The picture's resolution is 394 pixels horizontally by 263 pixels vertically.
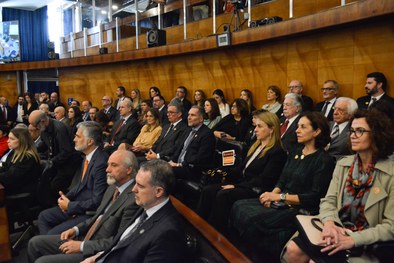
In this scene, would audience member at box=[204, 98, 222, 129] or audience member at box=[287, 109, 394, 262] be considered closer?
audience member at box=[287, 109, 394, 262]

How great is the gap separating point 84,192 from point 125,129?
204 centimetres

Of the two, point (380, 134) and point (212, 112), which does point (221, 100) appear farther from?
point (380, 134)

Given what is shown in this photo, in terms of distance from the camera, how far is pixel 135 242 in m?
1.58

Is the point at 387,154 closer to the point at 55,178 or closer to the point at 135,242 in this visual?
the point at 135,242

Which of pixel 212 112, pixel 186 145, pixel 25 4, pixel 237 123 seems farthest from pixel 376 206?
pixel 25 4

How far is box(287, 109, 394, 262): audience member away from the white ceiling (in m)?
11.5

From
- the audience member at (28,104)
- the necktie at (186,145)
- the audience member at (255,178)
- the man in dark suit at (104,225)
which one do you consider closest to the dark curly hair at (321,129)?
the audience member at (255,178)

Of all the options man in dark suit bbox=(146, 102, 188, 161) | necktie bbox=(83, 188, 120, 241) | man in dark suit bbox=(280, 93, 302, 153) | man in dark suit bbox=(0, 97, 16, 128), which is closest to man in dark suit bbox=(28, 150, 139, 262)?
necktie bbox=(83, 188, 120, 241)

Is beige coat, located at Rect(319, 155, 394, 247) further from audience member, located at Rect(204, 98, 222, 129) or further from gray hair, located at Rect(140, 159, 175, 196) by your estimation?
audience member, located at Rect(204, 98, 222, 129)

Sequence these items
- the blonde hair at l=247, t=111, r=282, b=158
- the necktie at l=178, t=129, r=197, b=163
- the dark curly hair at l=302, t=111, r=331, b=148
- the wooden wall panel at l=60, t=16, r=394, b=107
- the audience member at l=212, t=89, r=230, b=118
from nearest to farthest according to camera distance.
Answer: the dark curly hair at l=302, t=111, r=331, b=148 → the blonde hair at l=247, t=111, r=282, b=158 → the necktie at l=178, t=129, r=197, b=163 → the wooden wall panel at l=60, t=16, r=394, b=107 → the audience member at l=212, t=89, r=230, b=118

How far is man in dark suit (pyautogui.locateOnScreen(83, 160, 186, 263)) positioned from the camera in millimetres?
1458

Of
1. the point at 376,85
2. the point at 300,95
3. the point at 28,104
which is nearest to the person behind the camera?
the point at 376,85

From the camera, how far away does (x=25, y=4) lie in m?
11.1

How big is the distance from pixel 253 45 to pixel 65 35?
734cm
